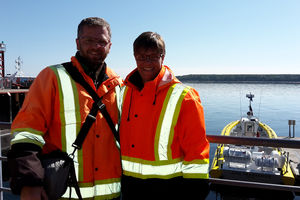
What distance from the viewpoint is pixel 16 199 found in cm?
1223

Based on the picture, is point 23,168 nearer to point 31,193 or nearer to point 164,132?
point 31,193

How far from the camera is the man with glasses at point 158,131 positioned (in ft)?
5.43

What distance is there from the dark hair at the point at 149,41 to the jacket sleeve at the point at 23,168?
1.03m

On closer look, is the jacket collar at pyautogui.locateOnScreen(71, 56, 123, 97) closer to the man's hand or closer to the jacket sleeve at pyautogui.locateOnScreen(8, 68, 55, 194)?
the jacket sleeve at pyautogui.locateOnScreen(8, 68, 55, 194)

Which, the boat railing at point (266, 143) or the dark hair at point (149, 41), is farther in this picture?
the boat railing at point (266, 143)

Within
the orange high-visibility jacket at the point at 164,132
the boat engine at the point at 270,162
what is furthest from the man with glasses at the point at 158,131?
the boat engine at the point at 270,162

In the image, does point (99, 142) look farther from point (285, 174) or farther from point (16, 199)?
point (16, 199)

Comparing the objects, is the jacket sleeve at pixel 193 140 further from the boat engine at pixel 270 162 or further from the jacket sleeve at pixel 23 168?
the boat engine at pixel 270 162

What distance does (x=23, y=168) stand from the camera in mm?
1384

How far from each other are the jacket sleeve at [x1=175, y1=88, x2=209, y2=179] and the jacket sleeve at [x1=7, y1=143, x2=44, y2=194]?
933 mm

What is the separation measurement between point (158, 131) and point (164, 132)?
1.8 inches

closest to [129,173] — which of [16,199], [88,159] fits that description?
[88,159]

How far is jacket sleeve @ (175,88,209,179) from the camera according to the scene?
1588 mm

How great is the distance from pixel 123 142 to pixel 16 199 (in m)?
13.2
